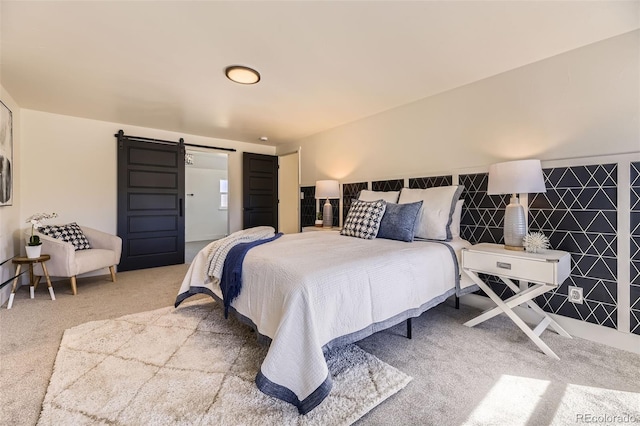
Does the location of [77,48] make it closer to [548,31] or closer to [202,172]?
[548,31]

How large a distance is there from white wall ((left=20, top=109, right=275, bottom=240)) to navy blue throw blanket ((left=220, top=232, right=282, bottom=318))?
3.21 m

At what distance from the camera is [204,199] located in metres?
7.83

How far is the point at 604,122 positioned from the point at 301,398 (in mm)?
2860

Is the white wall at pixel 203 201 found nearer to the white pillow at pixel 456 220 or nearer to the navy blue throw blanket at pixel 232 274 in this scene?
the navy blue throw blanket at pixel 232 274

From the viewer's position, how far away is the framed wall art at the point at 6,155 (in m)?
2.78

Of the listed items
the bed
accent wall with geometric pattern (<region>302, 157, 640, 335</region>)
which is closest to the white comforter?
the bed

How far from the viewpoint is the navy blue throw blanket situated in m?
1.99

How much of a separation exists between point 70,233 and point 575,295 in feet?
17.8

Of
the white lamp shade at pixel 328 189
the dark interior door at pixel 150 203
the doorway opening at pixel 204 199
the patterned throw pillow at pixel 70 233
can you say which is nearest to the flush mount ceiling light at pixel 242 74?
the white lamp shade at pixel 328 189

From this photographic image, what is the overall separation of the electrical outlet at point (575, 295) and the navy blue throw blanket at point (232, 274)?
2.61 metres

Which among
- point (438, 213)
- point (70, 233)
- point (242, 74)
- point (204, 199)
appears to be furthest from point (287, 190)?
point (438, 213)

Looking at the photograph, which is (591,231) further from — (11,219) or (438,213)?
(11,219)

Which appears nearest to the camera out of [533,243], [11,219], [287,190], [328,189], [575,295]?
[533,243]

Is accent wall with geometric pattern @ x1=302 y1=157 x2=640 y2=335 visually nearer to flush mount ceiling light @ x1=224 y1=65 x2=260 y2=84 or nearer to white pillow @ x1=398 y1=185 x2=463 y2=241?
white pillow @ x1=398 y1=185 x2=463 y2=241
